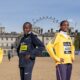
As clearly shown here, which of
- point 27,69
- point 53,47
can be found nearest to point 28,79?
point 27,69

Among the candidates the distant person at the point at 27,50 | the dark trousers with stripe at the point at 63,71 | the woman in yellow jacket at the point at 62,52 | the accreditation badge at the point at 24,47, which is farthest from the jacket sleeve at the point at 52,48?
the accreditation badge at the point at 24,47

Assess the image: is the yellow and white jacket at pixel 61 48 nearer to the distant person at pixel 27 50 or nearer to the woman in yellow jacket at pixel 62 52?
the woman in yellow jacket at pixel 62 52

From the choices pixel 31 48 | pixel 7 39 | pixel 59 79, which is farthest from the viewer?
pixel 7 39

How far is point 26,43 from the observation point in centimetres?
933

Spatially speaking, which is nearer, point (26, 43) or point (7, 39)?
point (26, 43)

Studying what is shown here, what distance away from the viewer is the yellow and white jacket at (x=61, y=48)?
892 centimetres

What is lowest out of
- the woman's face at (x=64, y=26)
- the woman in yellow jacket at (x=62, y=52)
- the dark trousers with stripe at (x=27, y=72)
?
the dark trousers with stripe at (x=27, y=72)

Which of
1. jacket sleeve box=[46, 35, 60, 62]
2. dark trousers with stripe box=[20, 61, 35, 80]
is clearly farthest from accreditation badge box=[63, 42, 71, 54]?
dark trousers with stripe box=[20, 61, 35, 80]

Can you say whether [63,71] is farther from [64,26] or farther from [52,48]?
[64,26]

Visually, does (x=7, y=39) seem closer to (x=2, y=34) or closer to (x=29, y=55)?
(x=2, y=34)

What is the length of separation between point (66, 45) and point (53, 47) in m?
0.27

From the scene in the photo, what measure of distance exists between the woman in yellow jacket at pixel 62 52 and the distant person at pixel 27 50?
44 cm

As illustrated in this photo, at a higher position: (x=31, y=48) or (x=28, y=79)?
(x=31, y=48)


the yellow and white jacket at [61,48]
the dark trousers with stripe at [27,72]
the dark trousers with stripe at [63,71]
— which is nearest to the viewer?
the dark trousers with stripe at [63,71]
